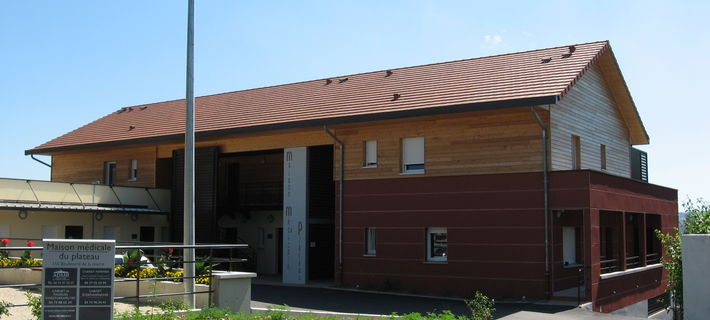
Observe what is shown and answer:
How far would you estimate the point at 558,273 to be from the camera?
23.0 metres

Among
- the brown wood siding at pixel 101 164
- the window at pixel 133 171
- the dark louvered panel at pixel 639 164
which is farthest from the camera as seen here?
the window at pixel 133 171

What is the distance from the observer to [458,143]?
22.5m

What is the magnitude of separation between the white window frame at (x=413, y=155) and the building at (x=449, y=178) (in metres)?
0.03

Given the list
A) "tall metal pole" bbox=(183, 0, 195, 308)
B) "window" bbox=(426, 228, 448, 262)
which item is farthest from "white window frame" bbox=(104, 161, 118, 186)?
"tall metal pole" bbox=(183, 0, 195, 308)

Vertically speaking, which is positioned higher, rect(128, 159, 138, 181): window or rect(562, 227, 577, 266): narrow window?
rect(128, 159, 138, 181): window

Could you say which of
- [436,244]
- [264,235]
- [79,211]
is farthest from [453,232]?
[79,211]

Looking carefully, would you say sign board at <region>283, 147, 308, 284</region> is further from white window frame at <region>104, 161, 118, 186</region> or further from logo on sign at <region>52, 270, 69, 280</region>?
logo on sign at <region>52, 270, 69, 280</region>

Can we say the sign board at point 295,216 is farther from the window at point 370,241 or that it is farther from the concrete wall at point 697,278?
the concrete wall at point 697,278

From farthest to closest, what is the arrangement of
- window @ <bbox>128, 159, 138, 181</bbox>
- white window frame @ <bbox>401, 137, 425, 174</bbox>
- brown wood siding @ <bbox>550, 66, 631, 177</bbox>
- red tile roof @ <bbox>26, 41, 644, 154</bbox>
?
window @ <bbox>128, 159, 138, 181</bbox> < white window frame @ <bbox>401, 137, 425, 174</bbox> < brown wood siding @ <bbox>550, 66, 631, 177</bbox> < red tile roof @ <bbox>26, 41, 644, 154</bbox>

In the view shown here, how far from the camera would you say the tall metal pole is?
47.4 ft

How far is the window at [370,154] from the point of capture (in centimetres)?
2447

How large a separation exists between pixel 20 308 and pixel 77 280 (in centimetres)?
441

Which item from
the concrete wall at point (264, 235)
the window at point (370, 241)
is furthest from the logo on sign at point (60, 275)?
the concrete wall at point (264, 235)

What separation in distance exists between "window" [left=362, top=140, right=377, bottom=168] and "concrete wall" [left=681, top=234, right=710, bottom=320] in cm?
1344
